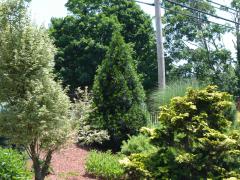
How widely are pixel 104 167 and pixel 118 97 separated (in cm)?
329

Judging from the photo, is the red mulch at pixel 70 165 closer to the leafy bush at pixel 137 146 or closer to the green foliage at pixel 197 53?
the leafy bush at pixel 137 146

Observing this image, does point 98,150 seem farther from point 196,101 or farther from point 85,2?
point 85,2

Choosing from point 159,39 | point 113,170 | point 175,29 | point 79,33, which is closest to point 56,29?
point 79,33

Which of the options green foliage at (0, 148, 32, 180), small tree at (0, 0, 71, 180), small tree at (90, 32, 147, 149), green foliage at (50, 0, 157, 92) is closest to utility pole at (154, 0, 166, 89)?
small tree at (90, 32, 147, 149)

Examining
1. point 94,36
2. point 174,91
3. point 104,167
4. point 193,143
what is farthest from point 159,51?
point 94,36

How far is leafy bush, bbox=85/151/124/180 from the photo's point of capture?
9984 millimetres

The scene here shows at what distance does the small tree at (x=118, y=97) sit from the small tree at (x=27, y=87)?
476cm

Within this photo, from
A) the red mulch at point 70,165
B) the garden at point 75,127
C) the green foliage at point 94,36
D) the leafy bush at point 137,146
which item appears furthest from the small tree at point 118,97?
the green foliage at point 94,36

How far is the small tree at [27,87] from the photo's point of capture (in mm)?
7645

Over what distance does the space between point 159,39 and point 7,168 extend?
29.3ft

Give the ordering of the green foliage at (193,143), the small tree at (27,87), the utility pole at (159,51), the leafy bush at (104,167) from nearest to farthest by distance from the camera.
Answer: the small tree at (27,87)
the green foliage at (193,143)
the leafy bush at (104,167)
the utility pole at (159,51)

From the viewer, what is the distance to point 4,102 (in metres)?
8.04

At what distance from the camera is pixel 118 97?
13062 mm

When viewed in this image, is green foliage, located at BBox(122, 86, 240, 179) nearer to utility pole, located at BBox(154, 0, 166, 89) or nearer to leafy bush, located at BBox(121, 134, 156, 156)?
leafy bush, located at BBox(121, 134, 156, 156)
